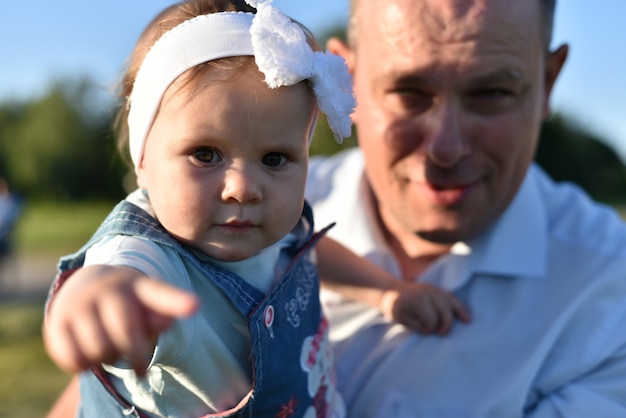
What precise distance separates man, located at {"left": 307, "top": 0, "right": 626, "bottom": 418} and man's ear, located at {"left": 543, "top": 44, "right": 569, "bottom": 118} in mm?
80

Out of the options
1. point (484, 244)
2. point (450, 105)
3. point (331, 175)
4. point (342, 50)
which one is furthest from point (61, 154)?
point (450, 105)

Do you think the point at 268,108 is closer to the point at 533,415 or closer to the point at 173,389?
the point at 173,389

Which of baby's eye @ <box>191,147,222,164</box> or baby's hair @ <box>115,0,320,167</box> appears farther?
baby's hair @ <box>115,0,320,167</box>

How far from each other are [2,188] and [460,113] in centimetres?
1333

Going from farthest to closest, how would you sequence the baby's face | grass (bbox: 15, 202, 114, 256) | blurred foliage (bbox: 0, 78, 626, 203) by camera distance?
blurred foliage (bbox: 0, 78, 626, 203), grass (bbox: 15, 202, 114, 256), the baby's face

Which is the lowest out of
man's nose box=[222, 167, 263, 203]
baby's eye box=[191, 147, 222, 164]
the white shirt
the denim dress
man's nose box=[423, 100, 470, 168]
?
the white shirt

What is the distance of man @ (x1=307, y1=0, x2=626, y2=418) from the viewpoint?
6.97 feet

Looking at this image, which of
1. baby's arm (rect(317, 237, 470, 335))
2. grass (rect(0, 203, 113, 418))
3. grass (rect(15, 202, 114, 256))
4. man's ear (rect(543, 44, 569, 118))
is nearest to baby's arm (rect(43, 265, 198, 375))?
baby's arm (rect(317, 237, 470, 335))

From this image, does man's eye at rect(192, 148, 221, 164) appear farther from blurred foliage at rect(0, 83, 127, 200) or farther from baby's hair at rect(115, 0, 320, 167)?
blurred foliage at rect(0, 83, 127, 200)

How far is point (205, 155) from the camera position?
1.48 m

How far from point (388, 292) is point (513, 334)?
15.3 inches

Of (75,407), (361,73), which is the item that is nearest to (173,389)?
(75,407)

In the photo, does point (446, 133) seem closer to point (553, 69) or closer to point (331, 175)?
point (553, 69)

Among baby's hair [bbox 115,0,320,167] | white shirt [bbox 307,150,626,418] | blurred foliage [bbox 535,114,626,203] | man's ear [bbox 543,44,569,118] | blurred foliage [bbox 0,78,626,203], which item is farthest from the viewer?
blurred foliage [bbox 0,78,626,203]
